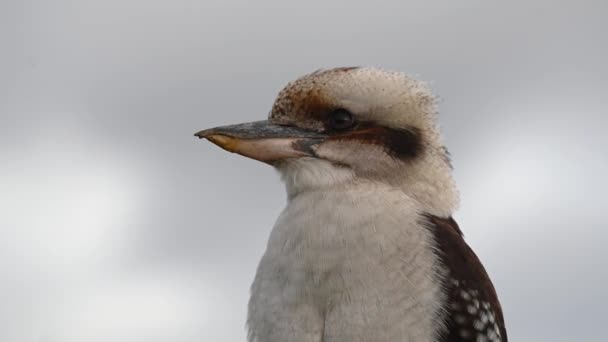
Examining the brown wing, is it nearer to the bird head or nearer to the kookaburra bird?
the kookaburra bird

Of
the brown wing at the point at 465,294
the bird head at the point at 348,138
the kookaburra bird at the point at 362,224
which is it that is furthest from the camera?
the bird head at the point at 348,138

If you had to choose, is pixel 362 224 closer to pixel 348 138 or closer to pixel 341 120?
pixel 348 138

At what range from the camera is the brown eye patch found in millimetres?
5711

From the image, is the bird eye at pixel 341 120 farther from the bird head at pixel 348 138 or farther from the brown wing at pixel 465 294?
the brown wing at pixel 465 294

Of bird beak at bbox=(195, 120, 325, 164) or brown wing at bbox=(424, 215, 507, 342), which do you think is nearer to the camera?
brown wing at bbox=(424, 215, 507, 342)

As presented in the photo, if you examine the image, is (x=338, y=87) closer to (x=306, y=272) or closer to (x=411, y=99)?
(x=411, y=99)

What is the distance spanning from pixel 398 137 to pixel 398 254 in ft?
3.20

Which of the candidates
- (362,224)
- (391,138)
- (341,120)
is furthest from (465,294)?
(341,120)

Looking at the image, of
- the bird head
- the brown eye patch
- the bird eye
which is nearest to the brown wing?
the bird head

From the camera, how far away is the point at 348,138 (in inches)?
224

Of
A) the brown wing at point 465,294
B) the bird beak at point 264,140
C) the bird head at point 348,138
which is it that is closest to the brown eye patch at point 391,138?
the bird head at point 348,138

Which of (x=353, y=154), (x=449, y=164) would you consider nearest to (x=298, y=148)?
(x=353, y=154)

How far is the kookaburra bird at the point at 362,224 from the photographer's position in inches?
199

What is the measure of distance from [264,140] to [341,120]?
511mm
